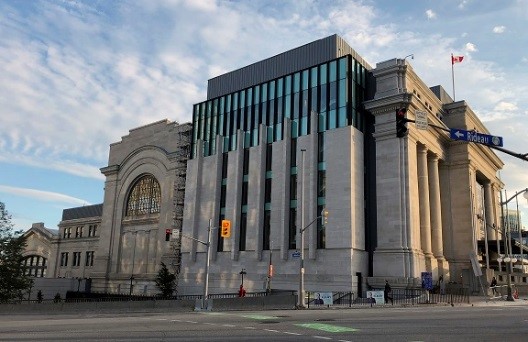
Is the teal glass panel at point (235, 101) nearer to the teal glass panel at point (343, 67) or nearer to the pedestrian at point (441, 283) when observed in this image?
the teal glass panel at point (343, 67)

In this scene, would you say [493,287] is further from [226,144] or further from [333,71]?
[226,144]

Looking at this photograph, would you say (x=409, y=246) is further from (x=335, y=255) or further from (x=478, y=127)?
(x=478, y=127)

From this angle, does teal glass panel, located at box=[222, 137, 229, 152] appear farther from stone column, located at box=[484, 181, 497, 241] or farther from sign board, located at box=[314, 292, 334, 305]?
stone column, located at box=[484, 181, 497, 241]

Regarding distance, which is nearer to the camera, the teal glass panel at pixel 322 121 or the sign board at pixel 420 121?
the sign board at pixel 420 121

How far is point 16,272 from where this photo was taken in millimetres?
55469

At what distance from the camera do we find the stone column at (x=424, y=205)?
50734 mm

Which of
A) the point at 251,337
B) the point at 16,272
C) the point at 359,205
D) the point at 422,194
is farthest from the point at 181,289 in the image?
the point at 251,337

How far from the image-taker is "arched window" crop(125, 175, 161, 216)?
233ft

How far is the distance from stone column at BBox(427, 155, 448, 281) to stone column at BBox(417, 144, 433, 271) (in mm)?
2101

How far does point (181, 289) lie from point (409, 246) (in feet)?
96.5

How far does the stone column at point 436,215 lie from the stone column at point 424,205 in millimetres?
2101

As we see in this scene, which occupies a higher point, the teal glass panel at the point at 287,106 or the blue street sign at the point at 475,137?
the teal glass panel at the point at 287,106

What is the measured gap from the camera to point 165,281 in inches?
2314

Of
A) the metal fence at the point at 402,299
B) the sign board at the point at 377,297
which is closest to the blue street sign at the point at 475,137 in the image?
the metal fence at the point at 402,299
